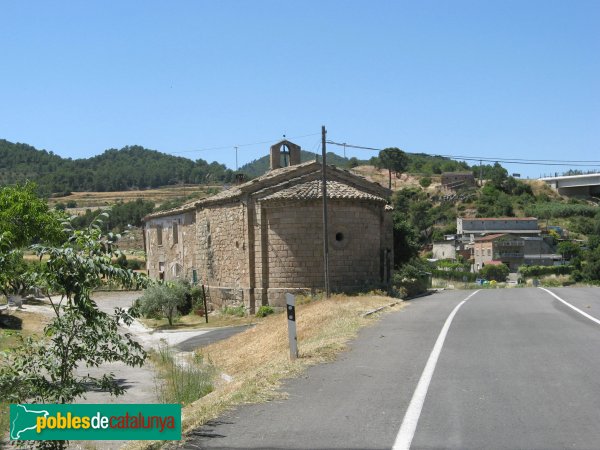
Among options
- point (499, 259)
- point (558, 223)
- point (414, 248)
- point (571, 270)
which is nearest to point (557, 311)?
point (414, 248)

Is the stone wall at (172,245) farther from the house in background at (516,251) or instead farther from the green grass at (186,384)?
the house in background at (516,251)

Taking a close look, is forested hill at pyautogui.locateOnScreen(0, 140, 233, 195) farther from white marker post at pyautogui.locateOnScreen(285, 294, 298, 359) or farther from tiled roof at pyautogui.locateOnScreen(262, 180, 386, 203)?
white marker post at pyautogui.locateOnScreen(285, 294, 298, 359)

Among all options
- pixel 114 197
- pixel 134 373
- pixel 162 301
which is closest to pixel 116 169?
pixel 114 197

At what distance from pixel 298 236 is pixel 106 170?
130m

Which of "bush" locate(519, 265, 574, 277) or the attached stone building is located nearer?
the attached stone building

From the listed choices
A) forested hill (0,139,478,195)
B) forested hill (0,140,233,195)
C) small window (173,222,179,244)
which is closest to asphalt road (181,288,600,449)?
small window (173,222,179,244)

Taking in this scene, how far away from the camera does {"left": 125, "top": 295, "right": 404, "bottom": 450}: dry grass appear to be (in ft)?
28.3

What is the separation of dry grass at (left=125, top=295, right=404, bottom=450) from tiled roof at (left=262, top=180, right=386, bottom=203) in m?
4.53

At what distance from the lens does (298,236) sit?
27531 millimetres

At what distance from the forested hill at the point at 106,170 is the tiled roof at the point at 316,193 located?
93.8 meters

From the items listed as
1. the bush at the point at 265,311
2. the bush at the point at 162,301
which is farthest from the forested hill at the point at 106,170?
the bush at the point at 265,311

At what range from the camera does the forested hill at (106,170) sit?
13075 centimetres

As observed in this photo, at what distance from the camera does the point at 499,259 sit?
91.8 meters

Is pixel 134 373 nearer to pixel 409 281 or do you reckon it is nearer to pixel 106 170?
pixel 409 281
